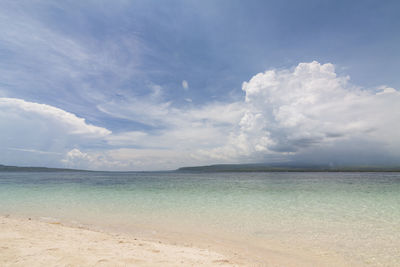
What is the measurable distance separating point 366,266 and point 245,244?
431 centimetres

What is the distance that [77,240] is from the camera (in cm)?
786

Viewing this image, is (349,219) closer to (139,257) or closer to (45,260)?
(139,257)

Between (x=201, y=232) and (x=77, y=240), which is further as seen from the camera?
(x=201, y=232)

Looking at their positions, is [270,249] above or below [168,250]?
below

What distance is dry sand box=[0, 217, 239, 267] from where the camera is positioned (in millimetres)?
5570

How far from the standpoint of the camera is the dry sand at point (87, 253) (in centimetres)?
557

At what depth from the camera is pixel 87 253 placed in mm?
6215

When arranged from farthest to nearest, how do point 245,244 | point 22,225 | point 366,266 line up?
point 22,225
point 245,244
point 366,266

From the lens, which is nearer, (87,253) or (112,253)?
(87,253)

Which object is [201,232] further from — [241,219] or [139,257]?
[139,257]

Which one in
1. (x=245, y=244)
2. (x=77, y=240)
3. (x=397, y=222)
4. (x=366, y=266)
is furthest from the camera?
(x=397, y=222)

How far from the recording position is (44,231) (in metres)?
9.23

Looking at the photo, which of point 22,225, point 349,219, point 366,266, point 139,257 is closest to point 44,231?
point 22,225

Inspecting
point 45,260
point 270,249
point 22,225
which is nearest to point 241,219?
point 270,249
